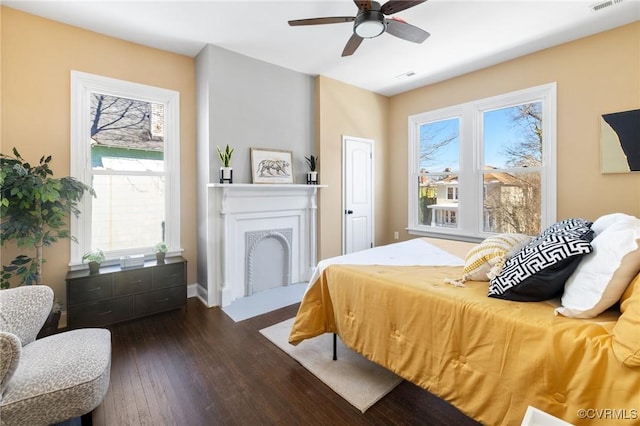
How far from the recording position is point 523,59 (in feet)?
11.3

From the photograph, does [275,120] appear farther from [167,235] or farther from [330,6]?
[167,235]

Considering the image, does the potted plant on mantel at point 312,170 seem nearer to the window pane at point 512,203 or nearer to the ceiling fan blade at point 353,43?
the ceiling fan blade at point 353,43

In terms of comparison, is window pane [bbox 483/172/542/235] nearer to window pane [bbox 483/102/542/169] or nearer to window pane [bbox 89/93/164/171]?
window pane [bbox 483/102/542/169]

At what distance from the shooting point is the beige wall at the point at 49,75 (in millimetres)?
2508

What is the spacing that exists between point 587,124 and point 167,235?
4.73 m

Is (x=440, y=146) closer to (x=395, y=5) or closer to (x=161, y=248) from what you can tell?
(x=395, y=5)

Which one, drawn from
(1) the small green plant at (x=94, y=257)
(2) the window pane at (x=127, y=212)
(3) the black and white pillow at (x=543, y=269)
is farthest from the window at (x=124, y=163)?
(3) the black and white pillow at (x=543, y=269)

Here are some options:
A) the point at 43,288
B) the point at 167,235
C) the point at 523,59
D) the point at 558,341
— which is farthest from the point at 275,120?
the point at 558,341

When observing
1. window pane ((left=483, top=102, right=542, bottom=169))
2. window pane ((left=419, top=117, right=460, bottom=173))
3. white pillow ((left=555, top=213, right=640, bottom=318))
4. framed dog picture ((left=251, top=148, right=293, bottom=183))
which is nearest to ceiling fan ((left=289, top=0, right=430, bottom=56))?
framed dog picture ((left=251, top=148, right=293, bottom=183))

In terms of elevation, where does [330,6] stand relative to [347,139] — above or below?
above

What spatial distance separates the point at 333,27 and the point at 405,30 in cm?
85

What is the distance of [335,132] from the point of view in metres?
4.22

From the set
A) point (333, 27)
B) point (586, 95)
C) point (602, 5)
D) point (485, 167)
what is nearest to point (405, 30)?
point (333, 27)

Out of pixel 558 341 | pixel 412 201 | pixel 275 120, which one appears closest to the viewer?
pixel 558 341
